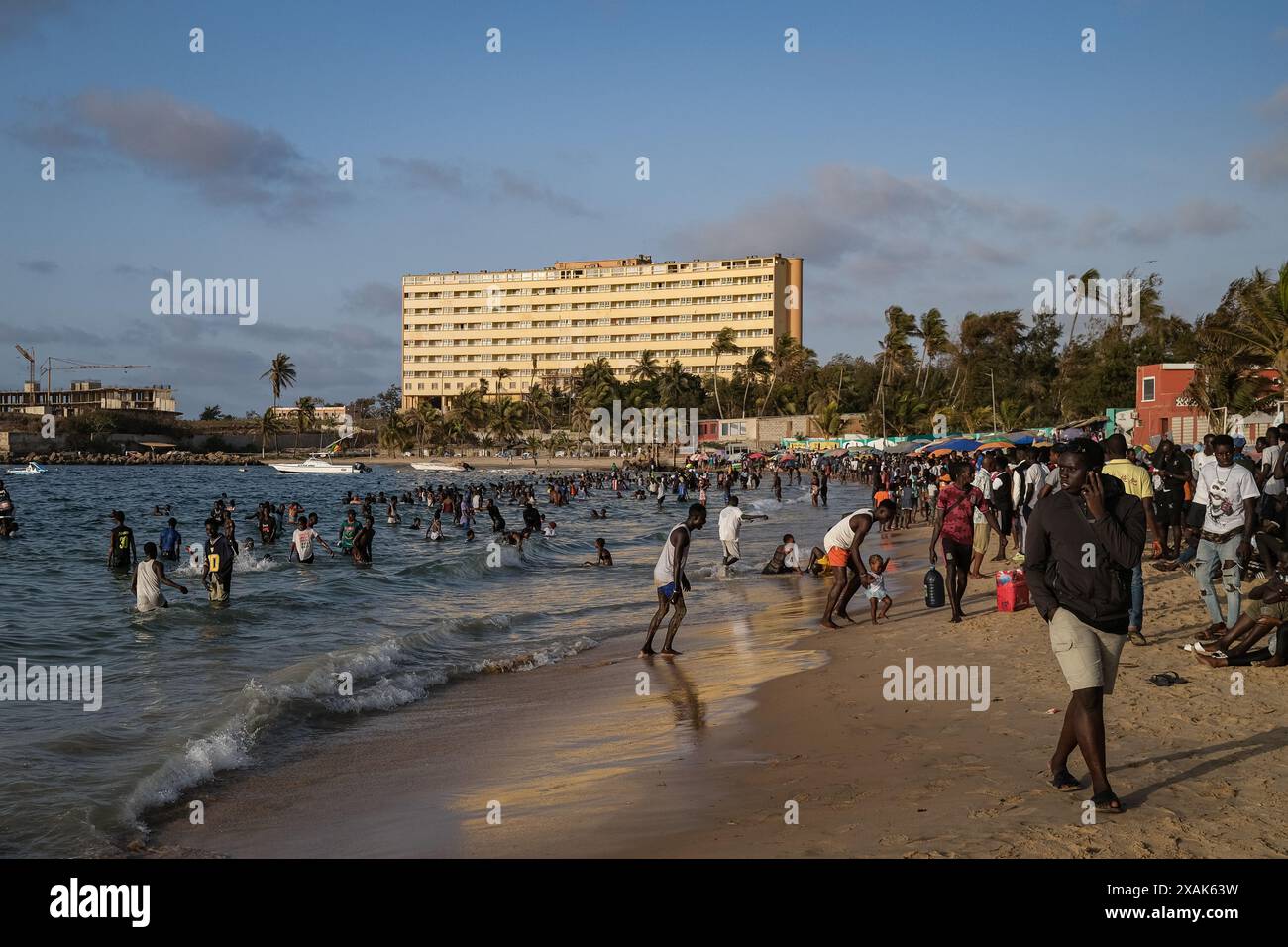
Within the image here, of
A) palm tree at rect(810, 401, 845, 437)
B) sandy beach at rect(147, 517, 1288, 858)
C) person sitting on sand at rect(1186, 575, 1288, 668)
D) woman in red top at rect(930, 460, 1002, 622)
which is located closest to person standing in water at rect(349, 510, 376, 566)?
sandy beach at rect(147, 517, 1288, 858)

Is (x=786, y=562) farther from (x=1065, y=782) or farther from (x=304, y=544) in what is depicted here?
(x=1065, y=782)

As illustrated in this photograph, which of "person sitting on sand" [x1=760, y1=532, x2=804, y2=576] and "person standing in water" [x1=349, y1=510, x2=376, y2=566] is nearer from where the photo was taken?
"person sitting on sand" [x1=760, y1=532, x2=804, y2=576]

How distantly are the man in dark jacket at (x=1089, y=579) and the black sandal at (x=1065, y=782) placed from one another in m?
0.19

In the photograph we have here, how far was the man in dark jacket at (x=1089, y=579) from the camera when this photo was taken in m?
4.95

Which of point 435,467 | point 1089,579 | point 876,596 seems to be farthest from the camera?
point 435,467

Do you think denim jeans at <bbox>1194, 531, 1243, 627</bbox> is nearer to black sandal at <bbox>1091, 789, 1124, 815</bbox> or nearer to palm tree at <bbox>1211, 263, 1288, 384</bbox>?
black sandal at <bbox>1091, 789, 1124, 815</bbox>

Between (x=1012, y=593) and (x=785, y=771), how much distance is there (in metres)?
6.05

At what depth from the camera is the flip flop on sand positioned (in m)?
5.28

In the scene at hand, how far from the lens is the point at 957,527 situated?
11.1 m

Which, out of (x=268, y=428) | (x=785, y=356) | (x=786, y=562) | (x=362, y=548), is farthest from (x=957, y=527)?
(x=268, y=428)

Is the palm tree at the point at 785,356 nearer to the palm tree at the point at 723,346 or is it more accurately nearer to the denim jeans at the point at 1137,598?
the palm tree at the point at 723,346

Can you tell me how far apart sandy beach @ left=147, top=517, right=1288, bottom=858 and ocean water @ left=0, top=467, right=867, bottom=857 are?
62 centimetres

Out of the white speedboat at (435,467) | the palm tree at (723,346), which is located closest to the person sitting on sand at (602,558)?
the white speedboat at (435,467)
